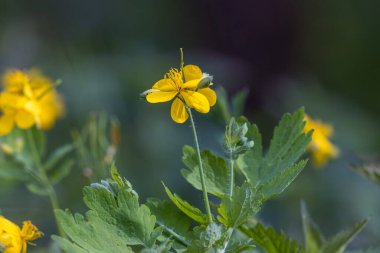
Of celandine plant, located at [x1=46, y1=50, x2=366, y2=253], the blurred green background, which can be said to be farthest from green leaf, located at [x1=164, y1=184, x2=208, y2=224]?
the blurred green background

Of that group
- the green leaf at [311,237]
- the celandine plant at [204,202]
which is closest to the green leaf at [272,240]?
the celandine plant at [204,202]

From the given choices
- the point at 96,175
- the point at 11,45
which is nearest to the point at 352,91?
the point at 11,45

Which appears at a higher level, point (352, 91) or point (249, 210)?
point (249, 210)

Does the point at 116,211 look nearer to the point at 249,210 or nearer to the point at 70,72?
the point at 249,210

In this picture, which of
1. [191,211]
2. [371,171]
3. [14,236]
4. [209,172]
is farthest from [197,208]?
[371,171]

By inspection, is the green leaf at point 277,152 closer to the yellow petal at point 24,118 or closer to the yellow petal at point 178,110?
the yellow petal at point 178,110

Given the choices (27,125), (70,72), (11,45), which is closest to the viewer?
(27,125)

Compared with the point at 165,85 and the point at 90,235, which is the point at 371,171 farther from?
the point at 90,235

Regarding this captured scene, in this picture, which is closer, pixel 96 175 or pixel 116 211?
pixel 116 211
